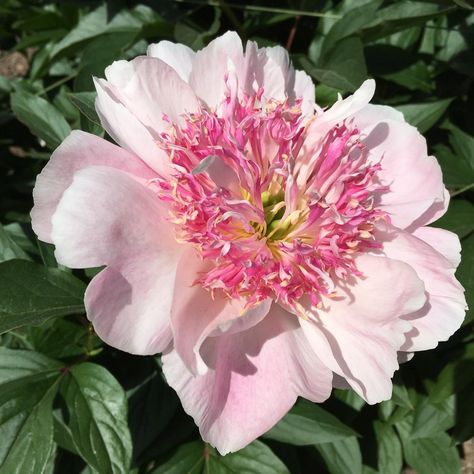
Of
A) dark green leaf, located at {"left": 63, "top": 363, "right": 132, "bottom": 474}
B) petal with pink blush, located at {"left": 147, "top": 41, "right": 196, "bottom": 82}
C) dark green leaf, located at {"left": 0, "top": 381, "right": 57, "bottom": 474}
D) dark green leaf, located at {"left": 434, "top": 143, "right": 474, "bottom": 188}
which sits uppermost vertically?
petal with pink blush, located at {"left": 147, "top": 41, "right": 196, "bottom": 82}

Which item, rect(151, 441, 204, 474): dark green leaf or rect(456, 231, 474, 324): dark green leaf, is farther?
rect(151, 441, 204, 474): dark green leaf

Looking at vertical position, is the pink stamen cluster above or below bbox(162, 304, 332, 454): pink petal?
above

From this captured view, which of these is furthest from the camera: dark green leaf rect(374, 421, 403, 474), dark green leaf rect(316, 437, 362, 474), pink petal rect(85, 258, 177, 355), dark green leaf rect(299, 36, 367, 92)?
dark green leaf rect(374, 421, 403, 474)

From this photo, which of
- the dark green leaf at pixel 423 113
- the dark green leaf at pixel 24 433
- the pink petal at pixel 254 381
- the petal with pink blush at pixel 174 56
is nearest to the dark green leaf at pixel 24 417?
the dark green leaf at pixel 24 433

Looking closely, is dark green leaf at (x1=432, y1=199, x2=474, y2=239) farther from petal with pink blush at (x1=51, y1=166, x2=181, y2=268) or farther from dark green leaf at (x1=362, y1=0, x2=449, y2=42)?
petal with pink blush at (x1=51, y1=166, x2=181, y2=268)

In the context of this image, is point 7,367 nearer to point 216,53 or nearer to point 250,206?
point 250,206

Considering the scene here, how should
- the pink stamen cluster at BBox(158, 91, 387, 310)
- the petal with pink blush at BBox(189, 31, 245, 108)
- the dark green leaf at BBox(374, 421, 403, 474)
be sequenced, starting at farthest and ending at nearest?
the dark green leaf at BBox(374, 421, 403, 474) < the petal with pink blush at BBox(189, 31, 245, 108) < the pink stamen cluster at BBox(158, 91, 387, 310)

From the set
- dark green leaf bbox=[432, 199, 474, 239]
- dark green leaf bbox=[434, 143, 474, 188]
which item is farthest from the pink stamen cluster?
dark green leaf bbox=[434, 143, 474, 188]
